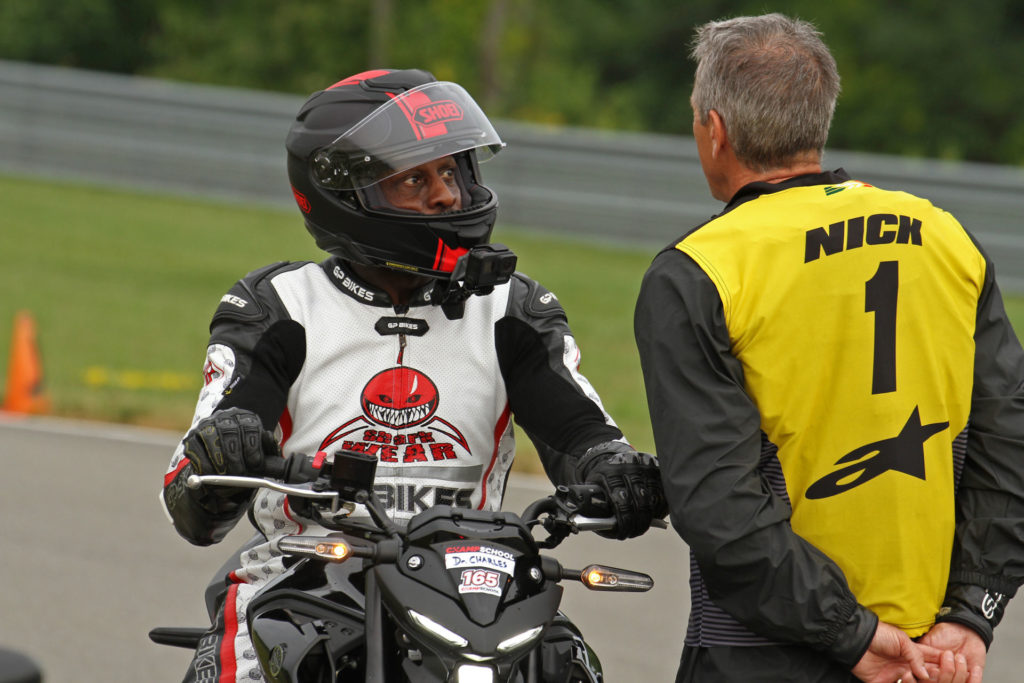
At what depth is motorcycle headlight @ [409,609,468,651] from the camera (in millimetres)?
2381

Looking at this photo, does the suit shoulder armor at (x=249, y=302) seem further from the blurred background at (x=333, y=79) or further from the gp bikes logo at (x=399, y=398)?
the blurred background at (x=333, y=79)

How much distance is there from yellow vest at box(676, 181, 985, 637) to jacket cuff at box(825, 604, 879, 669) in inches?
2.5

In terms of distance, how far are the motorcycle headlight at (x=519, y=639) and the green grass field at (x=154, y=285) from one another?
22.2 ft

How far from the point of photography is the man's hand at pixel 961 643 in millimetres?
2725

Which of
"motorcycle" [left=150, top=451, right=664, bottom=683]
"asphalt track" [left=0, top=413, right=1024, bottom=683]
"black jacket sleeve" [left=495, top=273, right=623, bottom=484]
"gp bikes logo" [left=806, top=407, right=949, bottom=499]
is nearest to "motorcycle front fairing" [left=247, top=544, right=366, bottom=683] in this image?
"motorcycle" [left=150, top=451, right=664, bottom=683]

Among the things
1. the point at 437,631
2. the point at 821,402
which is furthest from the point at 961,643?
the point at 437,631

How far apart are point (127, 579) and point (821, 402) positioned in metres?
4.67

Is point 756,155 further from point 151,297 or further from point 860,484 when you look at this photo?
point 151,297

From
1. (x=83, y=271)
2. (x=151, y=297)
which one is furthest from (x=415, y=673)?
(x=83, y=271)

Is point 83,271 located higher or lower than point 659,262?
lower

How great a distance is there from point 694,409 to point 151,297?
11524 mm

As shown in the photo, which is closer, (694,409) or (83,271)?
(694,409)

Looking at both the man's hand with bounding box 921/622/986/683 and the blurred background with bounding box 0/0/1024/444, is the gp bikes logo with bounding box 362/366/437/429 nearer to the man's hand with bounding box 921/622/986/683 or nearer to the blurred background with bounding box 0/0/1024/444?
the man's hand with bounding box 921/622/986/683

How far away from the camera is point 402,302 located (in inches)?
135
